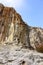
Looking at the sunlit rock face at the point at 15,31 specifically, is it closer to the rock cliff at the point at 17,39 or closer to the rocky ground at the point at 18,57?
the rock cliff at the point at 17,39

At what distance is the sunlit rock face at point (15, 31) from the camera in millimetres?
19031

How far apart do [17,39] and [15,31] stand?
2.40ft

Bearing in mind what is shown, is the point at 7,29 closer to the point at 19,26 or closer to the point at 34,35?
the point at 19,26

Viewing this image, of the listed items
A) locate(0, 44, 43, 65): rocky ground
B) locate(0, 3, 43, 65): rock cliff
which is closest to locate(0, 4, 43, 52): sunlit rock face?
locate(0, 3, 43, 65): rock cliff

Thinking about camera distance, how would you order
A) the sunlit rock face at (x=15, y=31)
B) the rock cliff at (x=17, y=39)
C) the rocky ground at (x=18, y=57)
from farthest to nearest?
1. the sunlit rock face at (x=15, y=31)
2. the rock cliff at (x=17, y=39)
3. the rocky ground at (x=18, y=57)

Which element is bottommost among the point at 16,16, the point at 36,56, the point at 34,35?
the point at 36,56

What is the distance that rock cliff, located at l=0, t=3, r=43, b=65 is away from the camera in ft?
53.3

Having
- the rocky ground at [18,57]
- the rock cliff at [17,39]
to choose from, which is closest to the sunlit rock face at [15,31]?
the rock cliff at [17,39]

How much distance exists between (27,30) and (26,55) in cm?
415

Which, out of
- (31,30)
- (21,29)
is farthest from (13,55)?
(31,30)

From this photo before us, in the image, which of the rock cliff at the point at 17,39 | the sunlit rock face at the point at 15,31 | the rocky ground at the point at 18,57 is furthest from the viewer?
the sunlit rock face at the point at 15,31

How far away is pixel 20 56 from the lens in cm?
1634

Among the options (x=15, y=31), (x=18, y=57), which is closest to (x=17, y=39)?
(x=15, y=31)

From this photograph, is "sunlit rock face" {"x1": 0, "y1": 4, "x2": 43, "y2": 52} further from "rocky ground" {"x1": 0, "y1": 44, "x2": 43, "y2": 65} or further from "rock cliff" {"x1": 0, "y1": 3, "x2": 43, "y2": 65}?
"rocky ground" {"x1": 0, "y1": 44, "x2": 43, "y2": 65}
